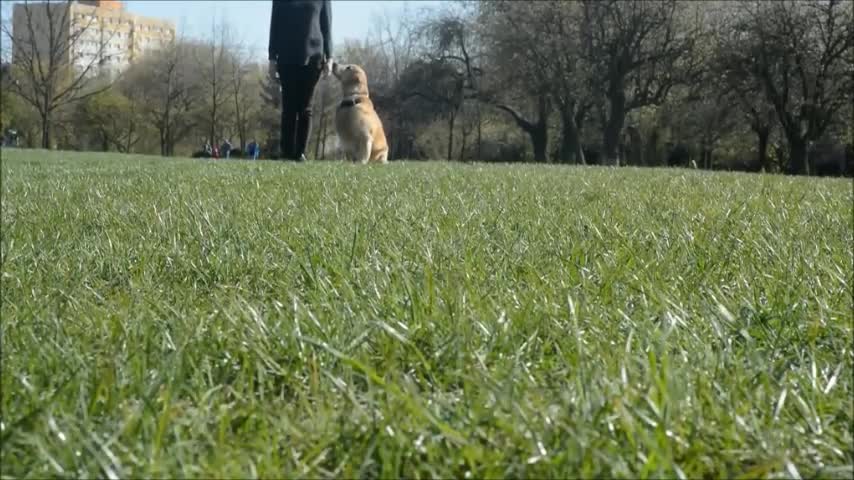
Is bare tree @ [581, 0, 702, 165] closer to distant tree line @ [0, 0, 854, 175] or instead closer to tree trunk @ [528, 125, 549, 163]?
distant tree line @ [0, 0, 854, 175]

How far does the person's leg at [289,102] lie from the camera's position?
11250 millimetres

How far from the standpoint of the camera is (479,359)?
58.1 inches

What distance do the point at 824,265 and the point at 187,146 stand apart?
68424 mm

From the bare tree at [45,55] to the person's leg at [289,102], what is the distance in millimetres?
29603

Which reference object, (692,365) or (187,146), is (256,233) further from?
(187,146)

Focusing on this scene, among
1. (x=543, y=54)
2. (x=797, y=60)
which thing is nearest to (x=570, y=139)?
(x=543, y=54)

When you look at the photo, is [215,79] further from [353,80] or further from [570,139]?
[353,80]

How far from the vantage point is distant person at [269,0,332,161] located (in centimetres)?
1106

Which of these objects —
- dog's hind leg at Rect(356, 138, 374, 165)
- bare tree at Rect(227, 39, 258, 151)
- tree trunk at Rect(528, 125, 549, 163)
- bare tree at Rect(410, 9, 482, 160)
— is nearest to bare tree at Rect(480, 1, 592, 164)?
tree trunk at Rect(528, 125, 549, 163)

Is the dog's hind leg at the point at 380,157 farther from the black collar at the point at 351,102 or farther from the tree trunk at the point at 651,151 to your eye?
the tree trunk at the point at 651,151

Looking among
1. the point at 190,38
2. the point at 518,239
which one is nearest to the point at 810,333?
the point at 518,239

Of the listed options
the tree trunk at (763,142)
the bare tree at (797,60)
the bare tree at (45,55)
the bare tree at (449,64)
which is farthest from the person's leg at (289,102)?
the bare tree at (449,64)

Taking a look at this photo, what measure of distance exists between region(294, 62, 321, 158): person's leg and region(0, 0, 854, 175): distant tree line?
22.6 meters

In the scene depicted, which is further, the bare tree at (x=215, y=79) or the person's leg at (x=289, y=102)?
the bare tree at (x=215, y=79)
